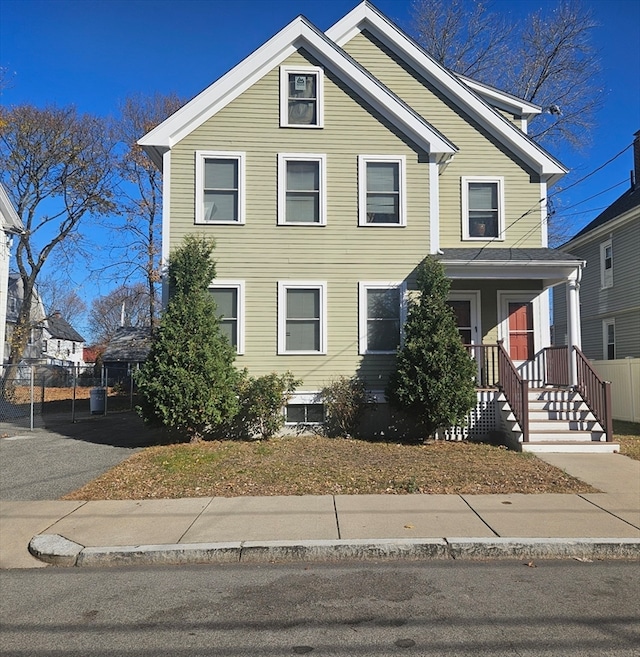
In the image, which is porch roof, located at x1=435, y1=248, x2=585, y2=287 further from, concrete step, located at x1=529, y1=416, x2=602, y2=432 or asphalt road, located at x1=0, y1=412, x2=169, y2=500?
asphalt road, located at x1=0, y1=412, x2=169, y2=500

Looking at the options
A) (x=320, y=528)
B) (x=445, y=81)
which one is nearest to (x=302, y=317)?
(x=320, y=528)

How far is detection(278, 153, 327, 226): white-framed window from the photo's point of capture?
508 inches

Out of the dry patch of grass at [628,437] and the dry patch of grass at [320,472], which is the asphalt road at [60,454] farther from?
the dry patch of grass at [628,437]

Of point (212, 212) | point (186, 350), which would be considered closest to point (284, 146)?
point (212, 212)

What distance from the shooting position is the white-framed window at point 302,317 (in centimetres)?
1266

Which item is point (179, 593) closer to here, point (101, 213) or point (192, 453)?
point (192, 453)

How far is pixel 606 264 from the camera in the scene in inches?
826

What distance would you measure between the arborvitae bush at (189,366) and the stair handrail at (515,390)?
18.5ft

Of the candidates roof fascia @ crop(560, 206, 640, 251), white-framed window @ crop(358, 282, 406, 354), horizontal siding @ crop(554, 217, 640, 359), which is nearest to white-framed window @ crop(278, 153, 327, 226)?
white-framed window @ crop(358, 282, 406, 354)

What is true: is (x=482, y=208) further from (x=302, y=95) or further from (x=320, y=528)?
(x=320, y=528)

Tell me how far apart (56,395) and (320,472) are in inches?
1018

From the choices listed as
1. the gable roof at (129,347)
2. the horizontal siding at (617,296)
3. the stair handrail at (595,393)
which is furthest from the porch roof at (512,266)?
the gable roof at (129,347)

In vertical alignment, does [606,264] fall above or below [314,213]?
above

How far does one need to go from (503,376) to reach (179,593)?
29.6 feet
